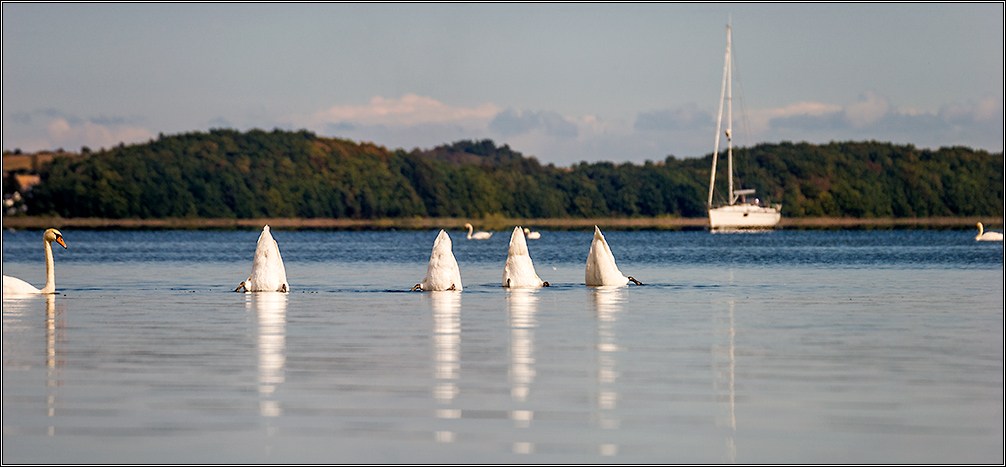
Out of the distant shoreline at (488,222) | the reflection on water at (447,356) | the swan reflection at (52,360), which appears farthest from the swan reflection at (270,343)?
the distant shoreline at (488,222)

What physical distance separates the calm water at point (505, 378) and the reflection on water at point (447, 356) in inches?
2.1

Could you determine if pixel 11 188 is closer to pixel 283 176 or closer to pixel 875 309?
pixel 283 176

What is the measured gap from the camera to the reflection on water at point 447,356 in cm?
1088

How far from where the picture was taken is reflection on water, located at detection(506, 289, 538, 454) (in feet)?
34.5

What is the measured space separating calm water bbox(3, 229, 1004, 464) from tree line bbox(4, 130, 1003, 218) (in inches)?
5484

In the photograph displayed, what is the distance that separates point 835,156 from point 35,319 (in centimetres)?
17737

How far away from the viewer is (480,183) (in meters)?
184

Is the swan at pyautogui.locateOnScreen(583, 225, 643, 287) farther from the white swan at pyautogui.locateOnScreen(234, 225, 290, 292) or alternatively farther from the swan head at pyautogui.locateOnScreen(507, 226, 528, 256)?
the white swan at pyautogui.locateOnScreen(234, 225, 290, 292)

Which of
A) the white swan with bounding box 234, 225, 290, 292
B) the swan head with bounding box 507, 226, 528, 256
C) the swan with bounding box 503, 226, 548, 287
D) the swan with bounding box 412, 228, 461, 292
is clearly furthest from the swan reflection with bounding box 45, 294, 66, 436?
the swan with bounding box 503, 226, 548, 287

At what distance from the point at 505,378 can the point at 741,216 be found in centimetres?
10966

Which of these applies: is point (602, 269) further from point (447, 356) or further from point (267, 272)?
point (447, 356)

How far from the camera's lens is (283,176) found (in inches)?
7042

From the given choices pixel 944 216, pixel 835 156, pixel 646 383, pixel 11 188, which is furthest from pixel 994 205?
pixel 646 383

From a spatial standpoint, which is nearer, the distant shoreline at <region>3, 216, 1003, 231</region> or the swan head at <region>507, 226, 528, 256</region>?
the swan head at <region>507, 226, 528, 256</region>
